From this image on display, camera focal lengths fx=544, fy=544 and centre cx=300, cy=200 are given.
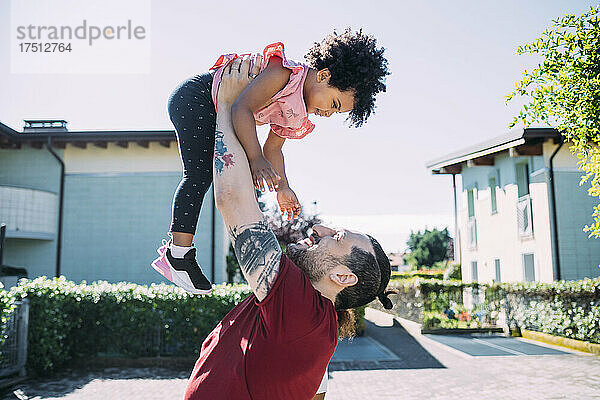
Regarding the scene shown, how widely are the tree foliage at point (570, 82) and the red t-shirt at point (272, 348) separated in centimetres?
698

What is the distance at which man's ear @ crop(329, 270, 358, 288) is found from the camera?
1728 millimetres

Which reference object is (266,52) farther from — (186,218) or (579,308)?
(579,308)

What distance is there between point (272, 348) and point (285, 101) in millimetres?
984

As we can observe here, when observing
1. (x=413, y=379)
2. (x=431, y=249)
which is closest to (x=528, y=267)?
(x=413, y=379)

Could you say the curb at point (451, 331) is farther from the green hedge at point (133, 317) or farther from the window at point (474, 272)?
the green hedge at point (133, 317)

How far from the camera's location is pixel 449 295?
14992mm

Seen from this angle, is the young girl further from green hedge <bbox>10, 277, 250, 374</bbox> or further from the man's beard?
green hedge <bbox>10, 277, 250, 374</bbox>

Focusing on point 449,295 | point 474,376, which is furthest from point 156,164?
point 474,376

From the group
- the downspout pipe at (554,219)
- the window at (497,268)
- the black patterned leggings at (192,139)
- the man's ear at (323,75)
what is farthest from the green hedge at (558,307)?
the black patterned leggings at (192,139)

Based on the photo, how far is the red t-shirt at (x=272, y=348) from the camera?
1545mm

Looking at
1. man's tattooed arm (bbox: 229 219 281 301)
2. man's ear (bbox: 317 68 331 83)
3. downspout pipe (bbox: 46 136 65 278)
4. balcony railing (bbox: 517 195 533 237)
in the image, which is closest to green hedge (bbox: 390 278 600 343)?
balcony railing (bbox: 517 195 533 237)

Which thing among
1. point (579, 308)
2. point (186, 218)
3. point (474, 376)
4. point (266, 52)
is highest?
point (266, 52)

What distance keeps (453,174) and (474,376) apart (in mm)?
13125

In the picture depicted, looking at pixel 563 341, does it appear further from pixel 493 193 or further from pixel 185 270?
pixel 185 270
